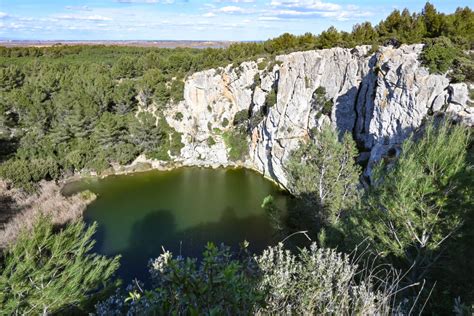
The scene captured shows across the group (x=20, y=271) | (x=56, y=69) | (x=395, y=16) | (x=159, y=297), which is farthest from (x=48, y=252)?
(x=56, y=69)

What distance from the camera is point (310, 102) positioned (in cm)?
3170

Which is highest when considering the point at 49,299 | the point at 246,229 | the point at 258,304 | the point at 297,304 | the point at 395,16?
the point at 395,16

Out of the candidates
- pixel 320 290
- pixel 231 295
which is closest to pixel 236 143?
pixel 320 290

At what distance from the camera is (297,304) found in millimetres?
4148

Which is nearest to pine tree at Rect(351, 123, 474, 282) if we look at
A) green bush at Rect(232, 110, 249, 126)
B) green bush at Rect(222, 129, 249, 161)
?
green bush at Rect(222, 129, 249, 161)

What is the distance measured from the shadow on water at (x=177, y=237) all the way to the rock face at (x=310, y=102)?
25.9 feet

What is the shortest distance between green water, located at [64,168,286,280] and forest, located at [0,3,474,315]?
201 cm

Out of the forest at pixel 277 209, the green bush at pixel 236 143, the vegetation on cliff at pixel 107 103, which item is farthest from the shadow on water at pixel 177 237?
the green bush at pixel 236 143

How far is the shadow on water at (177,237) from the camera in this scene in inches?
782

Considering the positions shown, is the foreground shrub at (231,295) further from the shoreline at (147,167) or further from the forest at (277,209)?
the shoreline at (147,167)

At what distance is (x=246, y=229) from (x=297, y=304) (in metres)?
19.2

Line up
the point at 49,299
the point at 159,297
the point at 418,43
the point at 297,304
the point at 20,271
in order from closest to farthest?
1. the point at 159,297
2. the point at 297,304
3. the point at 49,299
4. the point at 20,271
5. the point at 418,43

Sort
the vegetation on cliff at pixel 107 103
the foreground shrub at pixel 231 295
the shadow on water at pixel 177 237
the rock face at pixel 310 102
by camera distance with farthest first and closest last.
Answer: the vegetation on cliff at pixel 107 103 → the rock face at pixel 310 102 → the shadow on water at pixel 177 237 → the foreground shrub at pixel 231 295

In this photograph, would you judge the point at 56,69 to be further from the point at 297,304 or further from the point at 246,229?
the point at 297,304
